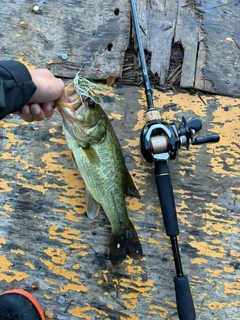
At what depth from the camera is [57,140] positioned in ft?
9.02

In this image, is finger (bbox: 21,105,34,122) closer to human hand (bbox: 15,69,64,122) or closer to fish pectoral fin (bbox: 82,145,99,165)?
human hand (bbox: 15,69,64,122)

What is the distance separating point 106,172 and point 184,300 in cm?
93

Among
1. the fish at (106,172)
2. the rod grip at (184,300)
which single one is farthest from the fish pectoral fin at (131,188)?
the rod grip at (184,300)

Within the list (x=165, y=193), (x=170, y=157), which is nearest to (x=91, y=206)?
(x=165, y=193)

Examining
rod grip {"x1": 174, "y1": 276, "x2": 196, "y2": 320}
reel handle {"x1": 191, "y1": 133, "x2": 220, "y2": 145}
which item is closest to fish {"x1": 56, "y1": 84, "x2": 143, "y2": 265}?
rod grip {"x1": 174, "y1": 276, "x2": 196, "y2": 320}

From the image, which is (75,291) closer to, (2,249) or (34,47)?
(2,249)

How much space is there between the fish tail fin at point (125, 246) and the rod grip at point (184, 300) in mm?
328

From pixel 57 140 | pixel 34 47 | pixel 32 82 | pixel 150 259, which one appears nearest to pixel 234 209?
pixel 150 259

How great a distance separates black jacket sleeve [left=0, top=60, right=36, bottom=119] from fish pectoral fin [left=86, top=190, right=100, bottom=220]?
0.82 meters

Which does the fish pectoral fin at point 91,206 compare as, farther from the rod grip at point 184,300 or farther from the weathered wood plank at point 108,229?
the rod grip at point 184,300

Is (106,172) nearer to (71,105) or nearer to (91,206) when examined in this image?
(91,206)

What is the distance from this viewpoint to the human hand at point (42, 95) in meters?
2.12

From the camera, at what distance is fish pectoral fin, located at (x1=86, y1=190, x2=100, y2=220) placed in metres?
2.59

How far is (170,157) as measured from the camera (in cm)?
246
